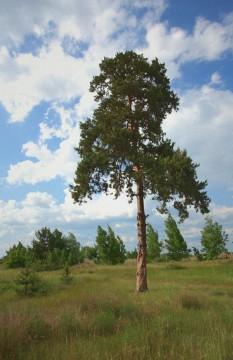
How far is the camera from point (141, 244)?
64.7 feet

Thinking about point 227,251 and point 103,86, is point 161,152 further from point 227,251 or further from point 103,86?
point 227,251

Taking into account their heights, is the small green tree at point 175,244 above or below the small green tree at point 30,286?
above

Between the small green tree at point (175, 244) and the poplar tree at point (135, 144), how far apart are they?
3787 cm

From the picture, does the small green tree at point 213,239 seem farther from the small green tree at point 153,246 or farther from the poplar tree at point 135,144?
the poplar tree at point 135,144

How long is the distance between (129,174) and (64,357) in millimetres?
14671

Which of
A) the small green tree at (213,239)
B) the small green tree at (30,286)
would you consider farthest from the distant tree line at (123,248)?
the small green tree at (30,286)

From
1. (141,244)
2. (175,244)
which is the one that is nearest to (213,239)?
(175,244)

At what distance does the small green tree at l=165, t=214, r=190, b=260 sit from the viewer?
57.1 metres

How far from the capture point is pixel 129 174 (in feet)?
64.7

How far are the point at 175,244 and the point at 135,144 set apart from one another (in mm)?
39964

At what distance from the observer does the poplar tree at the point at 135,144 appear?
18.3m

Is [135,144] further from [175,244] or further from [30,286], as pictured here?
[175,244]

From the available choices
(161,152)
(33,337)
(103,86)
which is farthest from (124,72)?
(33,337)

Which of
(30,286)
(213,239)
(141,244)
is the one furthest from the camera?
(213,239)
